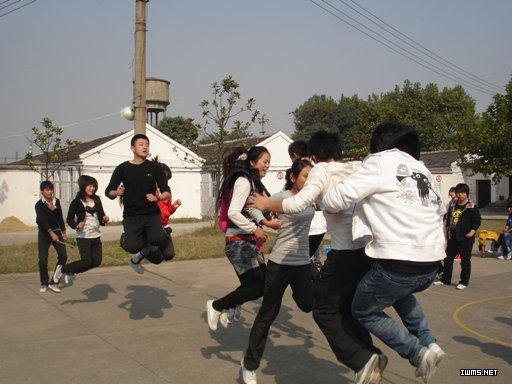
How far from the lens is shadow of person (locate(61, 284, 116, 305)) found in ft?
25.3

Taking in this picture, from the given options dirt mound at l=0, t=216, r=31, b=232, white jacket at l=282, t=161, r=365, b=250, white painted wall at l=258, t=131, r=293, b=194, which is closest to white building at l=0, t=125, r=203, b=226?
dirt mound at l=0, t=216, r=31, b=232

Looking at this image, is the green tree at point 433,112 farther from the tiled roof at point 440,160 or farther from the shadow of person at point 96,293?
the shadow of person at point 96,293

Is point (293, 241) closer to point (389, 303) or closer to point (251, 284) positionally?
point (251, 284)

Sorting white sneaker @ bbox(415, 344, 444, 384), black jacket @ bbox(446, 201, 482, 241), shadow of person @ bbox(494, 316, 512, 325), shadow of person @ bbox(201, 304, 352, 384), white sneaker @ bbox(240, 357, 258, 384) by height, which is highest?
black jacket @ bbox(446, 201, 482, 241)

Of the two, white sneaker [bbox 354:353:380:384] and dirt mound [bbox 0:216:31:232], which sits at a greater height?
white sneaker [bbox 354:353:380:384]

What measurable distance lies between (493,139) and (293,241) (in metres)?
28.6

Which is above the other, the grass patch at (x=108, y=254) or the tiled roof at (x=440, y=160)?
the tiled roof at (x=440, y=160)

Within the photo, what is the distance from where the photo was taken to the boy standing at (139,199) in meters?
6.14

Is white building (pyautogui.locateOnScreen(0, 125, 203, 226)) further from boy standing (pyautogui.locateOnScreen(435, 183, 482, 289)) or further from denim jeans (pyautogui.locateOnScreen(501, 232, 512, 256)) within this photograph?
boy standing (pyautogui.locateOnScreen(435, 183, 482, 289))

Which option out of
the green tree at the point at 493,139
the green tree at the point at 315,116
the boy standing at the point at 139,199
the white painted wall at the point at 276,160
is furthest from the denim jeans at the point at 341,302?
the green tree at the point at 315,116

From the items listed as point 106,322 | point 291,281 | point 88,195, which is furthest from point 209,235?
point 291,281

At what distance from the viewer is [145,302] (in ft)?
25.1

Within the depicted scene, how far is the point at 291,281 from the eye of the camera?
4695mm

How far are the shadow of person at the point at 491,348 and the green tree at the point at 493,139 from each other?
2672cm
